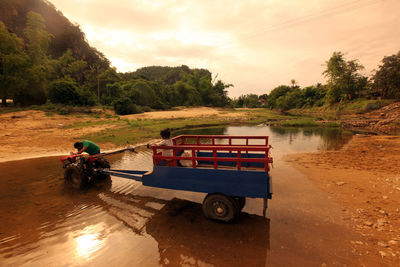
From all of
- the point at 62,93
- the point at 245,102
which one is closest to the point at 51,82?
the point at 62,93

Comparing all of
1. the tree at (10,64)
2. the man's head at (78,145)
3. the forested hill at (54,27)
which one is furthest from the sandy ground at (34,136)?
the forested hill at (54,27)

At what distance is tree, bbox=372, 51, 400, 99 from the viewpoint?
110 feet

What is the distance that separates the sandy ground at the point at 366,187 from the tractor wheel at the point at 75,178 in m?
7.90

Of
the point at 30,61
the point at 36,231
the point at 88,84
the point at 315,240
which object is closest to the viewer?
the point at 315,240

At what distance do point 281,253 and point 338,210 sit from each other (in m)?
2.59

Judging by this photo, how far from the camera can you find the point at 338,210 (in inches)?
192

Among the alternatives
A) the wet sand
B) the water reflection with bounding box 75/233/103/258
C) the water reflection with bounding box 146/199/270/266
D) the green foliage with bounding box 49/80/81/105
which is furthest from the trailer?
the green foliage with bounding box 49/80/81/105

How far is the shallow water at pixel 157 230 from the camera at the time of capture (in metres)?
3.42

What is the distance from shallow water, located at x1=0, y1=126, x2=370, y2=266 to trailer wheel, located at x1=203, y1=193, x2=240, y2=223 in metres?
0.22

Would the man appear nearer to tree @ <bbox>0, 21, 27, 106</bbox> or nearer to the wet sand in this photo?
the wet sand

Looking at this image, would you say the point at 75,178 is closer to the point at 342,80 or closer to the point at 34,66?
the point at 34,66

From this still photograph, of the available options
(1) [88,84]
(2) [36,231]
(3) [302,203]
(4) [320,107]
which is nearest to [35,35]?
(1) [88,84]

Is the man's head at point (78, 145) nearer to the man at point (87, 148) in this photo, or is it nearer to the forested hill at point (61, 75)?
the man at point (87, 148)

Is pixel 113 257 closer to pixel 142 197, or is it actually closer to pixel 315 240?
pixel 142 197
